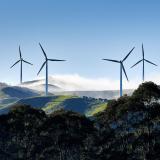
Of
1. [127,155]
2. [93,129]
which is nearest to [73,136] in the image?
[93,129]

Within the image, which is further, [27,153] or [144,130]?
[27,153]

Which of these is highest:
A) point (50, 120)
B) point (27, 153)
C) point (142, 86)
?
point (142, 86)

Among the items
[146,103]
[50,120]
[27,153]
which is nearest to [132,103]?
[146,103]

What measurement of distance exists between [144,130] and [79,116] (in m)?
16.3

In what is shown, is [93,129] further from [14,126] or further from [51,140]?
[14,126]

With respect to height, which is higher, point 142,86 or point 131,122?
point 142,86

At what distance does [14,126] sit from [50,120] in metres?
9.32

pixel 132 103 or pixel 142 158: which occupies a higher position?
pixel 132 103

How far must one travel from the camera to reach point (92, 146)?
12519cm

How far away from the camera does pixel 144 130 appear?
124 metres

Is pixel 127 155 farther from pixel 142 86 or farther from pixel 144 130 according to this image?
pixel 142 86

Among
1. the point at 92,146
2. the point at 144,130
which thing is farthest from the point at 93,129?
the point at 144,130

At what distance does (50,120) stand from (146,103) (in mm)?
23543

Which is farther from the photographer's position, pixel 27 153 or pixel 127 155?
pixel 27 153
